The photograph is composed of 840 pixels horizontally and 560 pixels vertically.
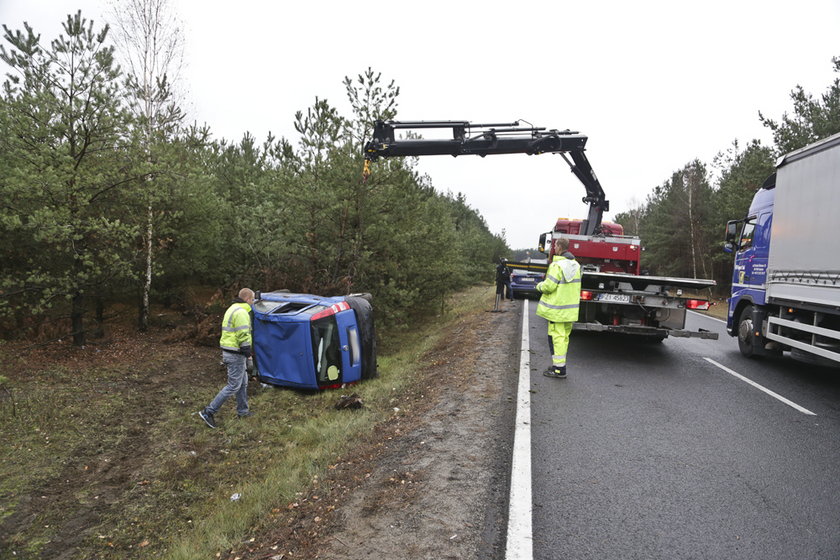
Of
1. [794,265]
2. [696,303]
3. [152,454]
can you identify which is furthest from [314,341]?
[794,265]

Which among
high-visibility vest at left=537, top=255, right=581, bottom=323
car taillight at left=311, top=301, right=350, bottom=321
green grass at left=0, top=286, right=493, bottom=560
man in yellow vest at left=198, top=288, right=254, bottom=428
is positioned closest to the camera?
green grass at left=0, top=286, right=493, bottom=560

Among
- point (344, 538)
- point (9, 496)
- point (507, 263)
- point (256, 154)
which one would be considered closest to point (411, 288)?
point (507, 263)

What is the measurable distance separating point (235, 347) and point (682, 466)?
5.66 metres

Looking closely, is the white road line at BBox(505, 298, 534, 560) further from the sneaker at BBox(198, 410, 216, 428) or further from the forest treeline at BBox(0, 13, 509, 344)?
the forest treeline at BBox(0, 13, 509, 344)

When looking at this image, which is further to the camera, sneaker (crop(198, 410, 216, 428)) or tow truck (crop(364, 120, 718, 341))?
tow truck (crop(364, 120, 718, 341))

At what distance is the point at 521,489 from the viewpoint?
10.6ft

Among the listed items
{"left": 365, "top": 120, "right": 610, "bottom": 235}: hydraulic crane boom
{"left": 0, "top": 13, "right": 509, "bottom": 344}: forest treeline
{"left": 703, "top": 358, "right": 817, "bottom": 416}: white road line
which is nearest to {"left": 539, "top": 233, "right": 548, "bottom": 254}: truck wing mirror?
{"left": 0, "top": 13, "right": 509, "bottom": 344}: forest treeline

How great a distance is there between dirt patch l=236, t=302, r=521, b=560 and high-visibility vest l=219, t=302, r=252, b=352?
2766 mm

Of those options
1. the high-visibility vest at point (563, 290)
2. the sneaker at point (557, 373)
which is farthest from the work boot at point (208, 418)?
the high-visibility vest at point (563, 290)

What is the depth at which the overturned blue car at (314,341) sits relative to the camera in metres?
7.40

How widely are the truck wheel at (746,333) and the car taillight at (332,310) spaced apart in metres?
6.76

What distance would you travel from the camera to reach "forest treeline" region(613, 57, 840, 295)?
18.9m

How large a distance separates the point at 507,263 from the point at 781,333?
26.1ft

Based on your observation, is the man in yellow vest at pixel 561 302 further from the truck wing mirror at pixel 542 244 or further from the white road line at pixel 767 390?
the truck wing mirror at pixel 542 244
